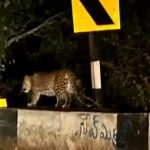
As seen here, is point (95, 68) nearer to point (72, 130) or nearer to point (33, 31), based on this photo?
point (72, 130)

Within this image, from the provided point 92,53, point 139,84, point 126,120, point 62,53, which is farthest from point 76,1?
point 62,53

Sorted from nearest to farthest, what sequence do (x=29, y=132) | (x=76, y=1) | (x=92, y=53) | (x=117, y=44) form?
(x=76, y=1), (x=92, y=53), (x=29, y=132), (x=117, y=44)

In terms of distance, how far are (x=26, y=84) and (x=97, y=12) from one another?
350 cm

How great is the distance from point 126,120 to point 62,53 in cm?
328

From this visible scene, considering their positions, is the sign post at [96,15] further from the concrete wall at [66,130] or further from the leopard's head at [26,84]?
the leopard's head at [26,84]

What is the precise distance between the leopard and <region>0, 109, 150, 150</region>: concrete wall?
1005mm

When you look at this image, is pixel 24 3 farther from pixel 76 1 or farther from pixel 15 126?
pixel 76 1

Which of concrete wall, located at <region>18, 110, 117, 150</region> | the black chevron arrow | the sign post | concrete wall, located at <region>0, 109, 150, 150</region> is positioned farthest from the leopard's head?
the black chevron arrow

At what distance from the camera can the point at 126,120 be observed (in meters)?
7.87

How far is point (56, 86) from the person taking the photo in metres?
10.2

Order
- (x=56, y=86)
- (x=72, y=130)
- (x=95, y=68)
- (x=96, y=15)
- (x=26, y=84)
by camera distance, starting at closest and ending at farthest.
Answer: (x=96, y=15) → (x=95, y=68) → (x=72, y=130) → (x=56, y=86) → (x=26, y=84)

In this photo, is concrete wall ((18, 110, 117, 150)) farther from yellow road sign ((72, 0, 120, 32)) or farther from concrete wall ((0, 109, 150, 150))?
yellow road sign ((72, 0, 120, 32))

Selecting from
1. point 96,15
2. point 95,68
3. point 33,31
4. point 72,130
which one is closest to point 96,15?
point 96,15

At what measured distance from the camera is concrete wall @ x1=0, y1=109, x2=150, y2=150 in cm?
781
